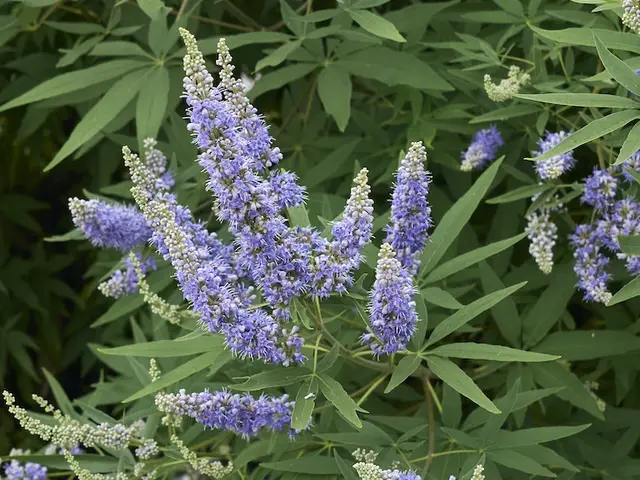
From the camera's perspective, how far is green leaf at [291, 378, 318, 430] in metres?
2.27

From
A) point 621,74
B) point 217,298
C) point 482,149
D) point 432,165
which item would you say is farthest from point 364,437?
point 432,165

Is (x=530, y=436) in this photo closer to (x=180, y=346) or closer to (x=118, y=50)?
(x=180, y=346)

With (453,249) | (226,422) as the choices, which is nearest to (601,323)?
(453,249)

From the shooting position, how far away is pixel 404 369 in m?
2.48

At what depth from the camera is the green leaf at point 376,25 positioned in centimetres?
309

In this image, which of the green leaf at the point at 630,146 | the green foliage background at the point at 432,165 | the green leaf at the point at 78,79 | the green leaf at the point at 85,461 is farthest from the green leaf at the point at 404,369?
the green leaf at the point at 78,79

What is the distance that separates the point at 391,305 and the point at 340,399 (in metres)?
0.28

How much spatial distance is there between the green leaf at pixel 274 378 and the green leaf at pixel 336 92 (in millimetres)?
1247

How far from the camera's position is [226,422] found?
2.58m

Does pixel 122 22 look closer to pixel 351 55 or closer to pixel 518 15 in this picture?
pixel 351 55

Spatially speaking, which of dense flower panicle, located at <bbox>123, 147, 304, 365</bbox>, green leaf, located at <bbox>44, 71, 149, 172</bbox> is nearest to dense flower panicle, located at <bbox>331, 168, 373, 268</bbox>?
dense flower panicle, located at <bbox>123, 147, 304, 365</bbox>

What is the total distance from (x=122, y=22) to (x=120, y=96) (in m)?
0.94

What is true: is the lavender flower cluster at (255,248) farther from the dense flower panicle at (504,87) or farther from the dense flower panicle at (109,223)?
the dense flower panicle at (504,87)

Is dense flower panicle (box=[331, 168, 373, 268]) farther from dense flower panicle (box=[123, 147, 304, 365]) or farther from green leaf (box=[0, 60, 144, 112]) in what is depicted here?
green leaf (box=[0, 60, 144, 112])
